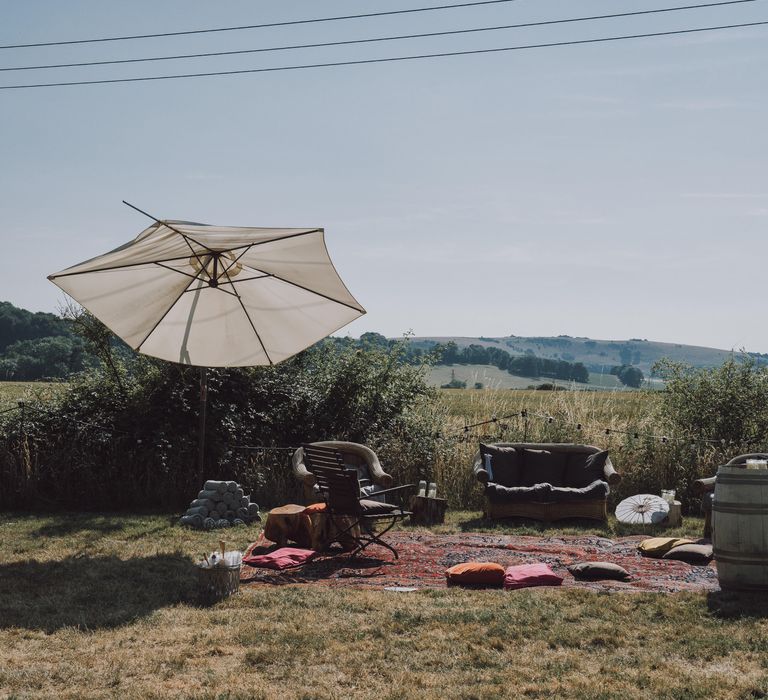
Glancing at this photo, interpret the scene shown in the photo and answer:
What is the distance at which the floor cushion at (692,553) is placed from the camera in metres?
6.77

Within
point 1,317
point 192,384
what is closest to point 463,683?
point 192,384

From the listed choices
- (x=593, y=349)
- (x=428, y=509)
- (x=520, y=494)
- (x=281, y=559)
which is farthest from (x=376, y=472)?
(x=593, y=349)

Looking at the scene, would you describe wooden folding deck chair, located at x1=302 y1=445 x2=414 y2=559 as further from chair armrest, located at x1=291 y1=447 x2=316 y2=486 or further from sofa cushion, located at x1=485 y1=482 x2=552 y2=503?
sofa cushion, located at x1=485 y1=482 x2=552 y2=503

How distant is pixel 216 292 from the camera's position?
836cm

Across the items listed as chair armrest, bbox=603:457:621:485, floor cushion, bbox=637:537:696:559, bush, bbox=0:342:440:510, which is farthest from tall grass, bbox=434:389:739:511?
floor cushion, bbox=637:537:696:559

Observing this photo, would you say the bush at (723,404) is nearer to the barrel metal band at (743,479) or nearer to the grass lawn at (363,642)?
the barrel metal band at (743,479)

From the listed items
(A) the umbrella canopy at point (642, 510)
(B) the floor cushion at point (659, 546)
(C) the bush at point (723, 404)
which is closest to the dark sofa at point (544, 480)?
(A) the umbrella canopy at point (642, 510)

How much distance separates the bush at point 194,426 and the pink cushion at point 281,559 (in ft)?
9.98

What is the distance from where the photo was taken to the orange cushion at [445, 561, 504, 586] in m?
6.03

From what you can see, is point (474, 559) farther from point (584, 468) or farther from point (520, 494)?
point (584, 468)

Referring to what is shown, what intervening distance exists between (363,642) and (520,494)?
15.6 ft

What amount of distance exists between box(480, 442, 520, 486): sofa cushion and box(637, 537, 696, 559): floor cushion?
2.52m

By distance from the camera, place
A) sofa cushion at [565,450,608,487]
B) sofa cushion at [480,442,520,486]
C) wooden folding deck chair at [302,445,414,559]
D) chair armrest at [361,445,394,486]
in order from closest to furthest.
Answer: wooden folding deck chair at [302,445,414,559], chair armrest at [361,445,394,486], sofa cushion at [565,450,608,487], sofa cushion at [480,442,520,486]

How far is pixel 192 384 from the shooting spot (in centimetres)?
1087
